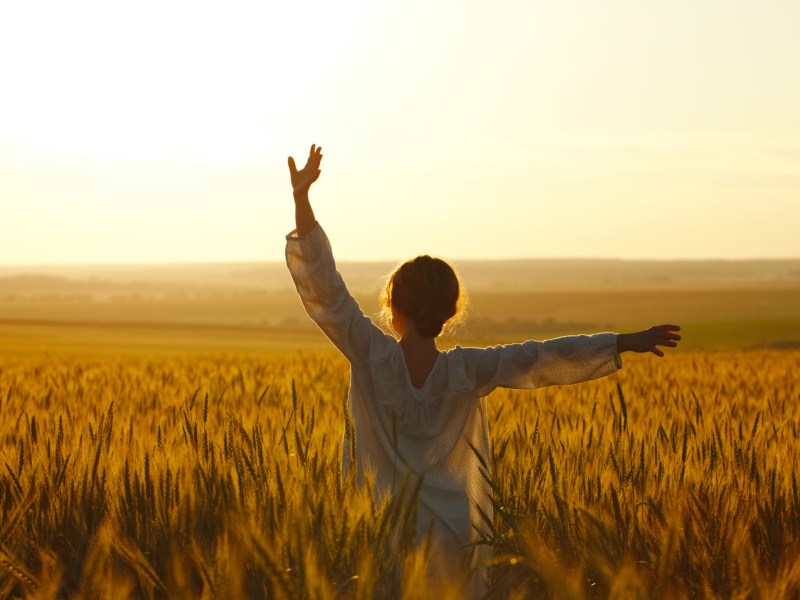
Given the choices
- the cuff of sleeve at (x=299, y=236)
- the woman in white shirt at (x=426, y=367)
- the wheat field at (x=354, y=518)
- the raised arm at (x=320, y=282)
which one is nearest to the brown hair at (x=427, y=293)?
the woman in white shirt at (x=426, y=367)

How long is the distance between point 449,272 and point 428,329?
185 mm

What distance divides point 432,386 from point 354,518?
1.16 m

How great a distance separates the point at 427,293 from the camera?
10.7 ft

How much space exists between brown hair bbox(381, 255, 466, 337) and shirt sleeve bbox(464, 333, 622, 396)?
0.45 ft

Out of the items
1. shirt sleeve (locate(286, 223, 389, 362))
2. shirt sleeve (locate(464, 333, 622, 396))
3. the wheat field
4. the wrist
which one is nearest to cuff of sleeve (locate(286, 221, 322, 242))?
shirt sleeve (locate(286, 223, 389, 362))

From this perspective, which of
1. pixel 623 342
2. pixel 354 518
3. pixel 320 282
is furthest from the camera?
pixel 623 342

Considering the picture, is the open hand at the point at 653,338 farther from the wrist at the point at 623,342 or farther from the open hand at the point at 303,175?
the open hand at the point at 303,175

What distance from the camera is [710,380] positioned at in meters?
7.80

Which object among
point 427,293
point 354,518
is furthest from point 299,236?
point 354,518

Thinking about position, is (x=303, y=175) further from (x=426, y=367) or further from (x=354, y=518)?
(x=354, y=518)

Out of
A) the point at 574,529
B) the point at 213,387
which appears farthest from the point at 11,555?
the point at 213,387

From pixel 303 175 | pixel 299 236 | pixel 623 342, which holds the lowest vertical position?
pixel 623 342

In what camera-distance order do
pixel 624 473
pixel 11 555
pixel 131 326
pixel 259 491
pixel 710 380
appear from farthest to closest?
pixel 131 326 < pixel 710 380 < pixel 624 473 < pixel 259 491 < pixel 11 555

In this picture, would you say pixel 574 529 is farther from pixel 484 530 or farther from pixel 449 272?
Result: pixel 449 272
